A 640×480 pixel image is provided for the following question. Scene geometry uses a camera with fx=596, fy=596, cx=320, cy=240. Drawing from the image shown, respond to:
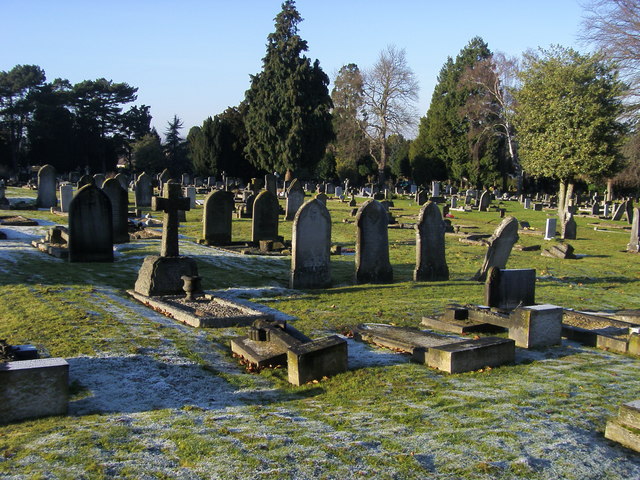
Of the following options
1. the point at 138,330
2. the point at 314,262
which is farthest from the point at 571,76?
the point at 138,330

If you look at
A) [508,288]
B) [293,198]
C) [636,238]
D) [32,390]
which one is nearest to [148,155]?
[293,198]

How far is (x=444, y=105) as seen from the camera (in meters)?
66.0

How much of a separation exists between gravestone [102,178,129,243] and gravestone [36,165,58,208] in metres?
12.2

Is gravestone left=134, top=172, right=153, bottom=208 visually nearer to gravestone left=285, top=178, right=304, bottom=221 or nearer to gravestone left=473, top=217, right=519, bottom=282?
gravestone left=285, top=178, right=304, bottom=221

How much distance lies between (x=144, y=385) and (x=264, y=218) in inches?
517

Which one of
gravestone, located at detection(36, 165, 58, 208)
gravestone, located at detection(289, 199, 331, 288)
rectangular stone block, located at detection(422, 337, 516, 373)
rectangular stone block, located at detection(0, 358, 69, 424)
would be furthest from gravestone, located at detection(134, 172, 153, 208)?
rectangular stone block, located at detection(0, 358, 69, 424)

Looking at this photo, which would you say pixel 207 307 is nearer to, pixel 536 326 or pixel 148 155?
pixel 536 326

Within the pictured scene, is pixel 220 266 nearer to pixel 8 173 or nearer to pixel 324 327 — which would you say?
pixel 324 327

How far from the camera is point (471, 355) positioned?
6.91 m

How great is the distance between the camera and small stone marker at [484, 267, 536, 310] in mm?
10008

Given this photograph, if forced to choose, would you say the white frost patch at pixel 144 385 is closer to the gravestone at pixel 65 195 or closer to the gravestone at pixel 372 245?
the gravestone at pixel 372 245

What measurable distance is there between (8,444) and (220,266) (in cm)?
1010

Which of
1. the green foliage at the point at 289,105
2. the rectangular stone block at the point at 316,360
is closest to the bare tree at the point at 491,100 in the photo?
the green foliage at the point at 289,105

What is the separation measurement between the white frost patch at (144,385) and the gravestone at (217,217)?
11.9m
